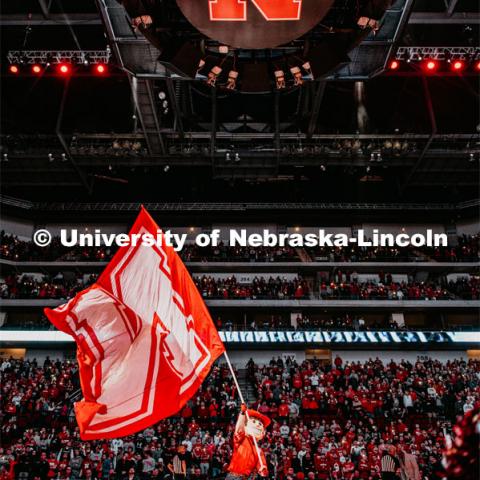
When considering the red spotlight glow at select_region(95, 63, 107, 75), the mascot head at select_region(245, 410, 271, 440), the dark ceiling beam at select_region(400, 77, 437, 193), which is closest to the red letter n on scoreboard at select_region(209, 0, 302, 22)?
the mascot head at select_region(245, 410, 271, 440)

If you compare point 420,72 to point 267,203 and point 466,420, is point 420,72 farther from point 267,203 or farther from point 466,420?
point 466,420

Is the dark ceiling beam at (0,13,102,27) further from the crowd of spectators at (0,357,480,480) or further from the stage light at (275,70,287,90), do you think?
the crowd of spectators at (0,357,480,480)

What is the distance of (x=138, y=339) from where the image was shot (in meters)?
7.25

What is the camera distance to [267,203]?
35.3 metres

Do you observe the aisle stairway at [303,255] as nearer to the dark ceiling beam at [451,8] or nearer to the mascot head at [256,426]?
the dark ceiling beam at [451,8]

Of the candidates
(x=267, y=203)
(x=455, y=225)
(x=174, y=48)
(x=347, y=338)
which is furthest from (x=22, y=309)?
(x=455, y=225)

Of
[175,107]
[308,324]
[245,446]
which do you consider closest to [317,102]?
[175,107]

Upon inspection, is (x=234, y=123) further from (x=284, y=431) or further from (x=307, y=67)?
(x=307, y=67)

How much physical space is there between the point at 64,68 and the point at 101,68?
55.7 inches

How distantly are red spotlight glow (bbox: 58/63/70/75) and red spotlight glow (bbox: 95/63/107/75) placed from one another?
1108 mm

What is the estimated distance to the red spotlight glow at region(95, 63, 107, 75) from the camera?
787 inches

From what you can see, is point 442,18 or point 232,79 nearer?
point 232,79

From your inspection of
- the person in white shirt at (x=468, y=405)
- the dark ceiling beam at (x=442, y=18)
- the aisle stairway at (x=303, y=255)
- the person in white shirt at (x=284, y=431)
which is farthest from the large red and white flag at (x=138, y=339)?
the aisle stairway at (x=303, y=255)

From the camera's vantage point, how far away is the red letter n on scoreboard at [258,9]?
6.43 m
